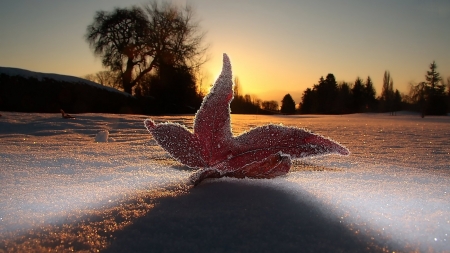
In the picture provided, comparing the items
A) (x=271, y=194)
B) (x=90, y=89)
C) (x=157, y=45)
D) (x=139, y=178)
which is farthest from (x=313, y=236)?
(x=157, y=45)

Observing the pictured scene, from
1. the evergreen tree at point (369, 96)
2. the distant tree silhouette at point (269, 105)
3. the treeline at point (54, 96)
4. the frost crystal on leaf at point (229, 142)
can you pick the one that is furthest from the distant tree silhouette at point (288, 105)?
the frost crystal on leaf at point (229, 142)

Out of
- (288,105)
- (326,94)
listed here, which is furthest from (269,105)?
(326,94)

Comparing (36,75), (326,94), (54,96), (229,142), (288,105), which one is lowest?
(229,142)

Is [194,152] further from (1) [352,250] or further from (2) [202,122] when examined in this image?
(1) [352,250]

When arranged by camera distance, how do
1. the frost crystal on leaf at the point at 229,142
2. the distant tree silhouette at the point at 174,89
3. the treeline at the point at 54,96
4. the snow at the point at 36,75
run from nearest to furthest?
the frost crystal on leaf at the point at 229,142 < the treeline at the point at 54,96 < the snow at the point at 36,75 < the distant tree silhouette at the point at 174,89

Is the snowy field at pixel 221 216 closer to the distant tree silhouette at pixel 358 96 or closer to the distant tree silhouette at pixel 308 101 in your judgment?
the distant tree silhouette at pixel 308 101

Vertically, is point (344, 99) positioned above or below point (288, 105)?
above

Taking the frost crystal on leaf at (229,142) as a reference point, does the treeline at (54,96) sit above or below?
above

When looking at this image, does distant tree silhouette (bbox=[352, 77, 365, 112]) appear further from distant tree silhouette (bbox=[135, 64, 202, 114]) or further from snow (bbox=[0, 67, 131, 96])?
snow (bbox=[0, 67, 131, 96])

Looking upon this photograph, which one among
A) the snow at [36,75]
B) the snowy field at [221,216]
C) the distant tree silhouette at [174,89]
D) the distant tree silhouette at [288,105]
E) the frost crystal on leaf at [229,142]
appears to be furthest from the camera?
the distant tree silhouette at [288,105]

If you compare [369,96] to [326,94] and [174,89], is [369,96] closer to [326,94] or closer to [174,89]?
[326,94]
